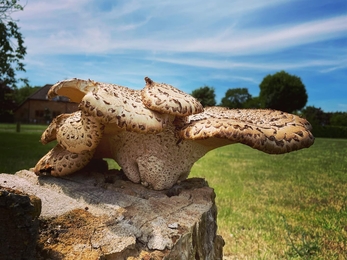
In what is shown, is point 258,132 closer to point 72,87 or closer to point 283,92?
point 72,87

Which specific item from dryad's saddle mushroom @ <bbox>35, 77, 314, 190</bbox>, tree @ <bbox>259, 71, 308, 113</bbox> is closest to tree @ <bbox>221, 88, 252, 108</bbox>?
tree @ <bbox>259, 71, 308, 113</bbox>

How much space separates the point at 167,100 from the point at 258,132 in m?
0.35

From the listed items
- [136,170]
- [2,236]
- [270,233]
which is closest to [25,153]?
[270,233]

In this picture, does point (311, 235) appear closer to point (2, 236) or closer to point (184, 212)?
point (184, 212)

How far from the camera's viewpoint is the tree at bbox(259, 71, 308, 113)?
26844 millimetres

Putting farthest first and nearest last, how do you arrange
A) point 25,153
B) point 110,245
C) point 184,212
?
point 25,153, point 184,212, point 110,245

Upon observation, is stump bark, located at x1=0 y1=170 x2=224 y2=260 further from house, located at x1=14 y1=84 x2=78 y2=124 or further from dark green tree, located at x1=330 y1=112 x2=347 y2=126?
house, located at x1=14 y1=84 x2=78 y2=124

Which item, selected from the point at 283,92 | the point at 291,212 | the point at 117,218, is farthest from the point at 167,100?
the point at 283,92

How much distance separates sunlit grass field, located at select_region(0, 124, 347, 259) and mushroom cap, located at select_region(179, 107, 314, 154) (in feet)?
4.10

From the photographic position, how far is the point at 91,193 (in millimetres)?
1398

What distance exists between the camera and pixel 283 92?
2828cm

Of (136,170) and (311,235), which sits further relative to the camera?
(311,235)

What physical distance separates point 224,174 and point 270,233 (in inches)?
112

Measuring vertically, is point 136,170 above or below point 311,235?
above
